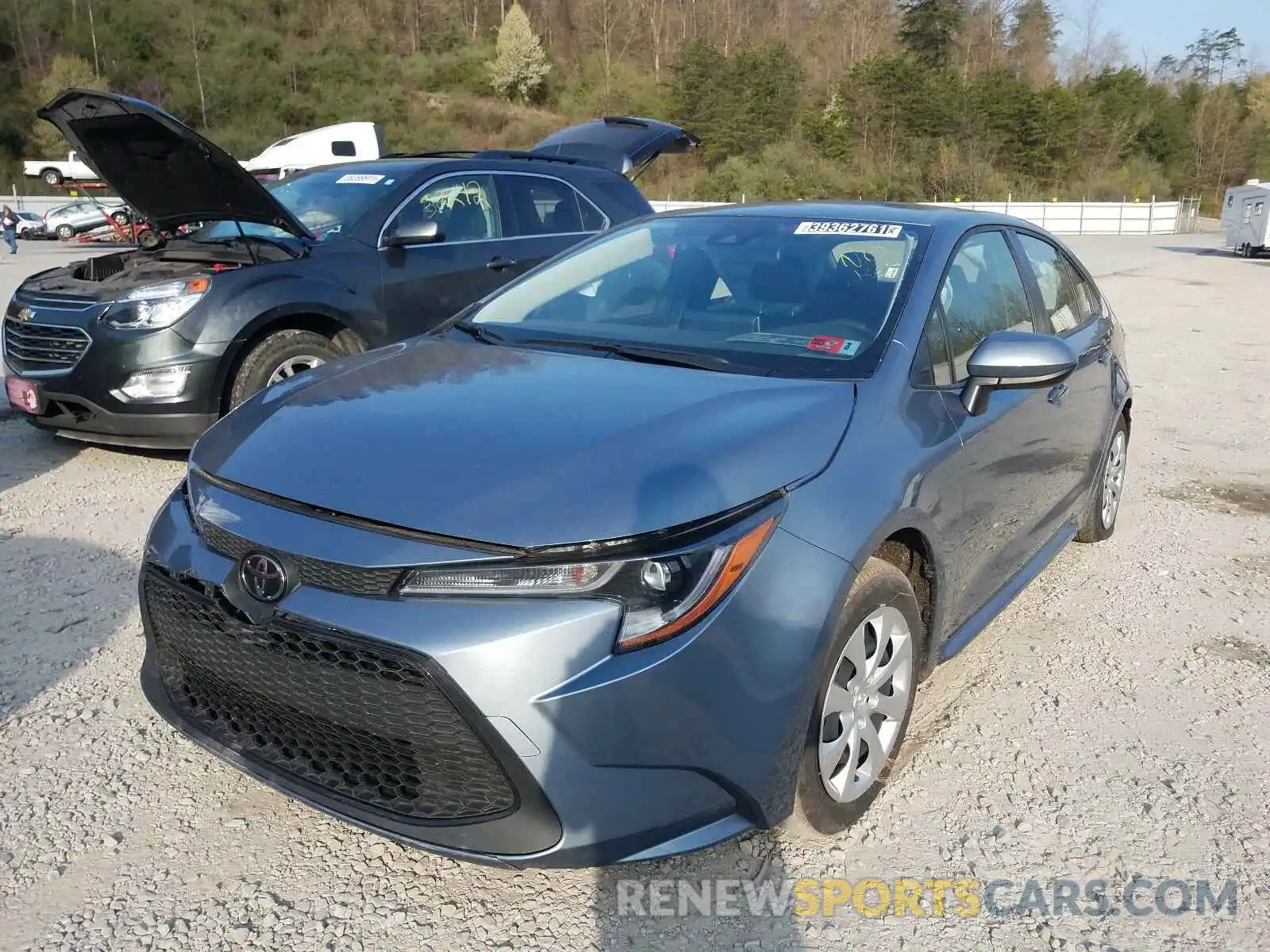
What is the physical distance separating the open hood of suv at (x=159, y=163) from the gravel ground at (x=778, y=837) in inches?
78.5

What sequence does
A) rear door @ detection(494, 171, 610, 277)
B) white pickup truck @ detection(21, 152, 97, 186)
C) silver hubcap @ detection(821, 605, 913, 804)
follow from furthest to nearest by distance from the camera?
white pickup truck @ detection(21, 152, 97, 186), rear door @ detection(494, 171, 610, 277), silver hubcap @ detection(821, 605, 913, 804)

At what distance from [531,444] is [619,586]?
0.46 meters

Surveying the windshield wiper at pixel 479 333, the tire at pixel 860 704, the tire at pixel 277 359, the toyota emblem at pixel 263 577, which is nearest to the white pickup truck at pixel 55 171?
the tire at pixel 277 359

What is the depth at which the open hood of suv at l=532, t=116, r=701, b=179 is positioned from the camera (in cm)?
866

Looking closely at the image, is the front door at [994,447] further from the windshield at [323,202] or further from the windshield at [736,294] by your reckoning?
the windshield at [323,202]

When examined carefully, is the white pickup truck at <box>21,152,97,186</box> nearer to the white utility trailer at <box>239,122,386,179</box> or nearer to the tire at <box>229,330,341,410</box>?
the white utility trailer at <box>239,122,386,179</box>

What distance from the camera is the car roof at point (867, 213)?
135 inches

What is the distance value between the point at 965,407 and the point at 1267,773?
1335mm

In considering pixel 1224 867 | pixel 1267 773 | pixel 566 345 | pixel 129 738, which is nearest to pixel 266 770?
pixel 129 738

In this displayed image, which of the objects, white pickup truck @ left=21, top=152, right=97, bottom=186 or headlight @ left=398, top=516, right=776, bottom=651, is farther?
→ white pickup truck @ left=21, top=152, right=97, bottom=186

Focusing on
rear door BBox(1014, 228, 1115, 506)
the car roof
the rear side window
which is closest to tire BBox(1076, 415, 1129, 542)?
rear door BBox(1014, 228, 1115, 506)

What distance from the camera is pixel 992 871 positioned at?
246cm

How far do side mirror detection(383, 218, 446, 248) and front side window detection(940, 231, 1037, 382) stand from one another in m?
3.21

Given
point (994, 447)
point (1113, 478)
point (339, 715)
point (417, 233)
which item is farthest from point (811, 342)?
point (417, 233)
